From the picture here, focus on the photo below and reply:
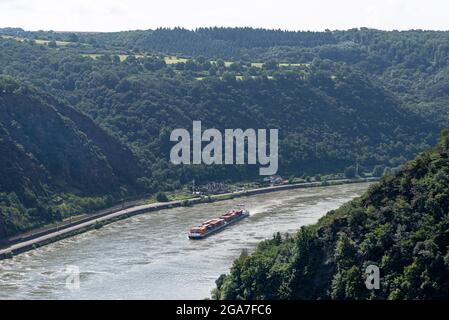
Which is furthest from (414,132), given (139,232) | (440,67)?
(139,232)

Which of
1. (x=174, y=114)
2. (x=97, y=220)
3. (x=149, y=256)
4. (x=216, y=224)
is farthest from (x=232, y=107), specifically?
(x=149, y=256)

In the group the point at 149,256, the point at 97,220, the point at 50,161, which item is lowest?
the point at 97,220

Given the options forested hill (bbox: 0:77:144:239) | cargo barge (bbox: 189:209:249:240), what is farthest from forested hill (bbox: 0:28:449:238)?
cargo barge (bbox: 189:209:249:240)

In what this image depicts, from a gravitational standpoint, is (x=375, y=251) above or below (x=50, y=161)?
above

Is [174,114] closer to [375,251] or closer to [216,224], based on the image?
[216,224]

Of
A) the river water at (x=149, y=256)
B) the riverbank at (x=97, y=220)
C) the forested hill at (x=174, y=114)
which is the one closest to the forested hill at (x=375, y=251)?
the river water at (x=149, y=256)

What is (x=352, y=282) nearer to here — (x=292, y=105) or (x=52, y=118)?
(x=52, y=118)
